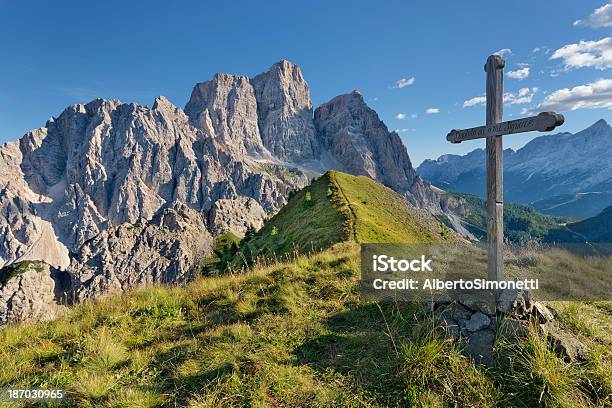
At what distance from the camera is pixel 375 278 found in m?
11.6

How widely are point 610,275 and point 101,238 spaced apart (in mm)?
220335

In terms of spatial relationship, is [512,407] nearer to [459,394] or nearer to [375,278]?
[459,394]

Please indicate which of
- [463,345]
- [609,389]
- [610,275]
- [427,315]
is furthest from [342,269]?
[610,275]

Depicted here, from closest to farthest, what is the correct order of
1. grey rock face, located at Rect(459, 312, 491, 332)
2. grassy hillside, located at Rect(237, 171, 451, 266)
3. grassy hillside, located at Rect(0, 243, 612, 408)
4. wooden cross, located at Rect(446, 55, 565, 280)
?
1. grassy hillside, located at Rect(0, 243, 612, 408)
2. grey rock face, located at Rect(459, 312, 491, 332)
3. wooden cross, located at Rect(446, 55, 565, 280)
4. grassy hillside, located at Rect(237, 171, 451, 266)

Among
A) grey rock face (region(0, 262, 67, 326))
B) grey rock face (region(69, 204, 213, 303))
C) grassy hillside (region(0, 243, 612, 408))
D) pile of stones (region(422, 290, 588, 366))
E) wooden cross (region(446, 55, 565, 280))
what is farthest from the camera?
grey rock face (region(69, 204, 213, 303))

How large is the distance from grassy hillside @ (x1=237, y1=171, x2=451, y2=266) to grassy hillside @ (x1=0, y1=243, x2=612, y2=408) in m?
6.56

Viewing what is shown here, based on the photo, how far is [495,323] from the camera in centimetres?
677

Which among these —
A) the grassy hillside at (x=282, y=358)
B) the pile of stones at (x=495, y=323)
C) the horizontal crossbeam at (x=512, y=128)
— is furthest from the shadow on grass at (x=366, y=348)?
the horizontal crossbeam at (x=512, y=128)

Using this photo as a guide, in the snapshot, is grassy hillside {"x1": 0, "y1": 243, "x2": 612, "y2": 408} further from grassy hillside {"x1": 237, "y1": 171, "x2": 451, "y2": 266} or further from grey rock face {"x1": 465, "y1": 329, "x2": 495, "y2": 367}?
grassy hillside {"x1": 237, "y1": 171, "x2": 451, "y2": 266}

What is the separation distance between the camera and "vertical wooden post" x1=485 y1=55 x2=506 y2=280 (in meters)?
8.16

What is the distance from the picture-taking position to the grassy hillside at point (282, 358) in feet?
18.8

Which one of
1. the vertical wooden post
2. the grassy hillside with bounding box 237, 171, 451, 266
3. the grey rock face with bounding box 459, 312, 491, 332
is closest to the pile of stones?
the grey rock face with bounding box 459, 312, 491, 332

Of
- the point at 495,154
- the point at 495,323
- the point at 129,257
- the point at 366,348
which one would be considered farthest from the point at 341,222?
the point at 129,257

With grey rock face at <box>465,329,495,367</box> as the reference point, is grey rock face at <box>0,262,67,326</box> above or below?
below
